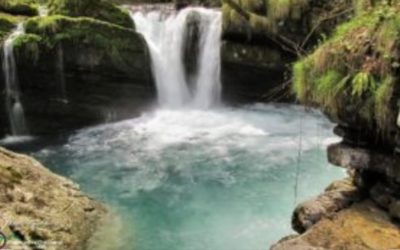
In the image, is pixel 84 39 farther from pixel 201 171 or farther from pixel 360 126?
pixel 360 126

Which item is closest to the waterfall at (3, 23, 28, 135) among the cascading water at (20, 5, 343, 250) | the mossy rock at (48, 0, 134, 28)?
the mossy rock at (48, 0, 134, 28)

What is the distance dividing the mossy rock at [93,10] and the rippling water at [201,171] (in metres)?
2.35

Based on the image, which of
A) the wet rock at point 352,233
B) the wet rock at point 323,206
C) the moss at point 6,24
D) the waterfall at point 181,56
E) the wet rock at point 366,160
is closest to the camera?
the wet rock at point 352,233

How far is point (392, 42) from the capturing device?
5.41 m

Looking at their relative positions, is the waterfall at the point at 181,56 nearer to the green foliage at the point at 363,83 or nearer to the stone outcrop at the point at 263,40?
the stone outcrop at the point at 263,40

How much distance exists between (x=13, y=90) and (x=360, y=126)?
917 centimetres

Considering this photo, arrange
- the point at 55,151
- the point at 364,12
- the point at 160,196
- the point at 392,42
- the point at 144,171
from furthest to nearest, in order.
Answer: the point at 55,151, the point at 144,171, the point at 160,196, the point at 364,12, the point at 392,42

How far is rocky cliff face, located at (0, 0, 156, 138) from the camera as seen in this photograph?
1298 cm

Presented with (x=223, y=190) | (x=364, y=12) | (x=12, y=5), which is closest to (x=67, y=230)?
(x=223, y=190)

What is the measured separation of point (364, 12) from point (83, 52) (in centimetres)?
836

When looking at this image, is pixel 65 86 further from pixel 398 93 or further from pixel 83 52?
pixel 398 93

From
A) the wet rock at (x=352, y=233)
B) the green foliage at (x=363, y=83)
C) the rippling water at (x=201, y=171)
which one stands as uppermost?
the green foliage at (x=363, y=83)

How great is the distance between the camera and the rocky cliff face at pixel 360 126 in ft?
17.7

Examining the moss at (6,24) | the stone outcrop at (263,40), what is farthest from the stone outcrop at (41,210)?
the stone outcrop at (263,40)
